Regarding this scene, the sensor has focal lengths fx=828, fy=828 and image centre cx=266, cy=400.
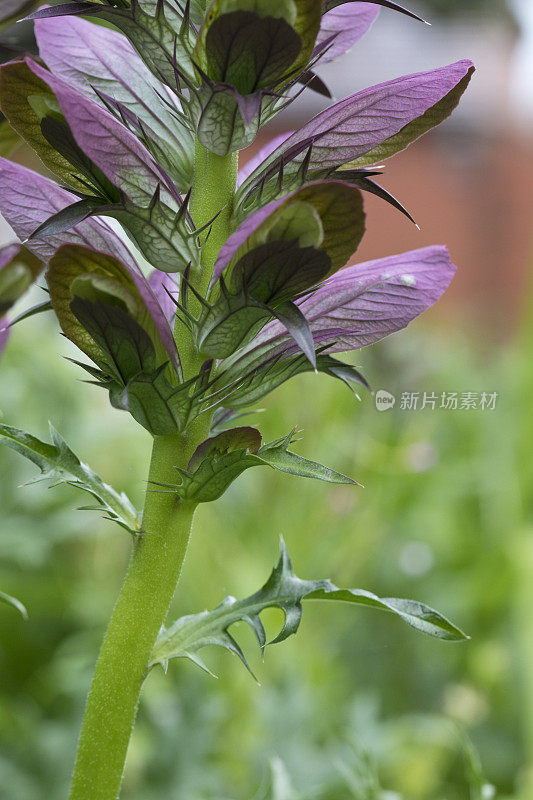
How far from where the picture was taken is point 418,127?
34 cm

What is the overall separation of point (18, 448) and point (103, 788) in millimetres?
145

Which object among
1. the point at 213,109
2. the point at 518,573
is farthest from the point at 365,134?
the point at 518,573

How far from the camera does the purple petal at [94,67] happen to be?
14.0 inches

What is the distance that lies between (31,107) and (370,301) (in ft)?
0.52

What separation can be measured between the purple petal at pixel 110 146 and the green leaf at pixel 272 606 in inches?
7.0

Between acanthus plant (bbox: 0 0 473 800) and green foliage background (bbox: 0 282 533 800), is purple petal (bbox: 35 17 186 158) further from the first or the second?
green foliage background (bbox: 0 282 533 800)

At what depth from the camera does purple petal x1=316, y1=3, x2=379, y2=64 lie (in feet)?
1.23

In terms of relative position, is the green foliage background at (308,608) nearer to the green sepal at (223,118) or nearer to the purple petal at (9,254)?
the purple petal at (9,254)

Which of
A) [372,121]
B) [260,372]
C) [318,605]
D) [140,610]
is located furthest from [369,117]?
[318,605]

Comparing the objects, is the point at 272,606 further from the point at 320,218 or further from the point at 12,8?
the point at 12,8

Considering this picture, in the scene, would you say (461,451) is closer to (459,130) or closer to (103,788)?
(103,788)

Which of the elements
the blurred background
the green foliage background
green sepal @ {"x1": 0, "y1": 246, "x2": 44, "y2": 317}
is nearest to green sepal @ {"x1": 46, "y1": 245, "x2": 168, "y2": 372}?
green sepal @ {"x1": 0, "y1": 246, "x2": 44, "y2": 317}

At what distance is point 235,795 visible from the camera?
1104 millimetres

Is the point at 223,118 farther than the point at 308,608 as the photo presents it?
No
